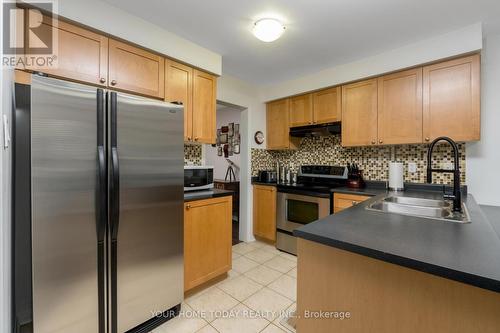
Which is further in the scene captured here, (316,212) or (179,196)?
(316,212)

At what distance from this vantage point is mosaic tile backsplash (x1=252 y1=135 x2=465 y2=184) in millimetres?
2441

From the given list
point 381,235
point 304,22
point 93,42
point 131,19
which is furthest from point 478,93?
point 93,42

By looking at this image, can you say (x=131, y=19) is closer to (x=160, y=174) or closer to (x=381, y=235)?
(x=160, y=174)

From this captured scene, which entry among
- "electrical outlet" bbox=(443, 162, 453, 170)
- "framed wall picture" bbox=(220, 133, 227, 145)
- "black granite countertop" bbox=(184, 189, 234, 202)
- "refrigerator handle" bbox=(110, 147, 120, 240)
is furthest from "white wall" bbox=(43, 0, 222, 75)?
"framed wall picture" bbox=(220, 133, 227, 145)

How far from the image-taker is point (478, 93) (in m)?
2.05

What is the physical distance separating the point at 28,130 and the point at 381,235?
1.79 meters

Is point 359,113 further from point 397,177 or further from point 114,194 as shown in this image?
point 114,194

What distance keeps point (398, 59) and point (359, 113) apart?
0.64 metres

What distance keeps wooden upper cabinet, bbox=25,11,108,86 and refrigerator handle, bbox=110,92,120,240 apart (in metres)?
0.46

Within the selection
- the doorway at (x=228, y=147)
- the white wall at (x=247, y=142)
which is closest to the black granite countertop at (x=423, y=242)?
the white wall at (x=247, y=142)

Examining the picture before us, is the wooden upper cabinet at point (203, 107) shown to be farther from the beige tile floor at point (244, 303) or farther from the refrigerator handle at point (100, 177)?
the beige tile floor at point (244, 303)

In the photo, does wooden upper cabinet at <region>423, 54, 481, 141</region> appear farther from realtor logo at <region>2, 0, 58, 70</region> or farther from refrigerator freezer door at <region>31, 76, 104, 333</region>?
realtor logo at <region>2, 0, 58, 70</region>

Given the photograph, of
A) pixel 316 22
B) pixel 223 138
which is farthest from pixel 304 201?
pixel 223 138

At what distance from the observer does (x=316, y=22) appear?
1.97 m
